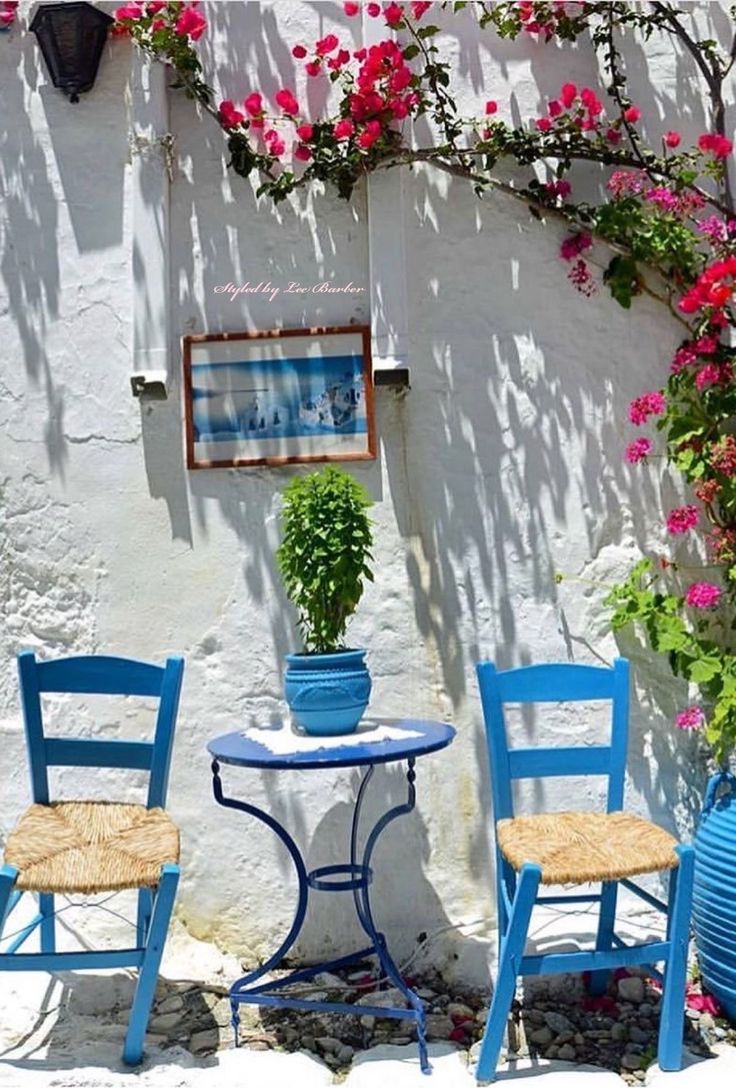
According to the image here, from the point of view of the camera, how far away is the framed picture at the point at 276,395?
3.79m

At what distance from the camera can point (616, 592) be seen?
362cm

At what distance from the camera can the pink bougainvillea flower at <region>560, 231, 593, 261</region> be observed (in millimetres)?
3791

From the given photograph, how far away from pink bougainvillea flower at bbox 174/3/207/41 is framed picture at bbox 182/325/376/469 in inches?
38.2

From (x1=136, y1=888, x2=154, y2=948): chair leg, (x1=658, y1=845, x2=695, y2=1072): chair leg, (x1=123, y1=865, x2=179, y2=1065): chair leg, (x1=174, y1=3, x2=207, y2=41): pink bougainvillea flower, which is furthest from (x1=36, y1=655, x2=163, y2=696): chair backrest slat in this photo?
(x1=174, y1=3, x2=207, y2=41): pink bougainvillea flower

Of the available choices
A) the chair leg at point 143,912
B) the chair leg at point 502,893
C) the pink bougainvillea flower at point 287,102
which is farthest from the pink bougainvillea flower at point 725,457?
the chair leg at point 143,912

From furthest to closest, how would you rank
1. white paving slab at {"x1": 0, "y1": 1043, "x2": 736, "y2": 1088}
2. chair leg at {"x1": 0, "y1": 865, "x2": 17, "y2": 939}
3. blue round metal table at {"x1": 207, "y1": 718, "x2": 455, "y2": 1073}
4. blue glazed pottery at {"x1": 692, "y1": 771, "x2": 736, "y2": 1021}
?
blue glazed pottery at {"x1": 692, "y1": 771, "x2": 736, "y2": 1021} → blue round metal table at {"x1": 207, "y1": 718, "x2": 455, "y2": 1073} → white paving slab at {"x1": 0, "y1": 1043, "x2": 736, "y2": 1088} → chair leg at {"x1": 0, "y1": 865, "x2": 17, "y2": 939}

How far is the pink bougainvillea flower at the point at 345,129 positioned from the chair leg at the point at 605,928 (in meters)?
2.42

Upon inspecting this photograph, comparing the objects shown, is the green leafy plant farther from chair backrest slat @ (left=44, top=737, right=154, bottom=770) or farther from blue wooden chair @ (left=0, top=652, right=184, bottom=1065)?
chair backrest slat @ (left=44, top=737, right=154, bottom=770)

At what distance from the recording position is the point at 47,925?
3.41 metres

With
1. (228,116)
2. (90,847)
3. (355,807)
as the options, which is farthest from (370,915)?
(228,116)

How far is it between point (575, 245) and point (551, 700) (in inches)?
58.1

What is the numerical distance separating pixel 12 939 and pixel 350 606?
4.71 ft

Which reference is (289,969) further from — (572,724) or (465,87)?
(465,87)

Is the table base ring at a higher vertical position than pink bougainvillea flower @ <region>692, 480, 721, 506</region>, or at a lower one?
lower
